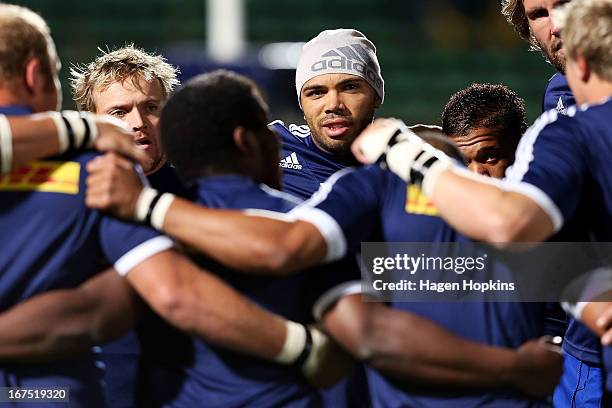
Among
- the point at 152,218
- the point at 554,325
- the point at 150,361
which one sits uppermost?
the point at 152,218

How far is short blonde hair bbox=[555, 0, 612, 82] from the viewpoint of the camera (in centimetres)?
283

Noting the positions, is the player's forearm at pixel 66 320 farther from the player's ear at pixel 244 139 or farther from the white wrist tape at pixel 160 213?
the player's ear at pixel 244 139

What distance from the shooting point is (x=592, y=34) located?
2.84m

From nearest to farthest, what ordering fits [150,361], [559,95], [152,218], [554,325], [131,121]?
[152,218]
[150,361]
[131,121]
[554,325]
[559,95]

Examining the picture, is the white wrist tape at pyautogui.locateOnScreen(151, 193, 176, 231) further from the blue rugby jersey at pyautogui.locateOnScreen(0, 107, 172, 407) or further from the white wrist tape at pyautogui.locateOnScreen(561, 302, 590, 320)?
the white wrist tape at pyautogui.locateOnScreen(561, 302, 590, 320)

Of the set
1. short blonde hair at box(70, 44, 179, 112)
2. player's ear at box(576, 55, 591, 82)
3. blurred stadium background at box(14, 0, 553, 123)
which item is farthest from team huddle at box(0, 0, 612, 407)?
blurred stadium background at box(14, 0, 553, 123)

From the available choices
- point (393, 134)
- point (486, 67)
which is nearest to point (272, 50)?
→ point (486, 67)

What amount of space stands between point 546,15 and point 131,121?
76.3 inches

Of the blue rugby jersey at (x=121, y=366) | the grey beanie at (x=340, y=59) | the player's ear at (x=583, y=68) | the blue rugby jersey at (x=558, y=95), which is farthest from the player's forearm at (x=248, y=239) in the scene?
the blue rugby jersey at (x=558, y=95)

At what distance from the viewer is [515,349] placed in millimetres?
2822

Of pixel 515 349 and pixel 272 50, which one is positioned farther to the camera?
pixel 272 50

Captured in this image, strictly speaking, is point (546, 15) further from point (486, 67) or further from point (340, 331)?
point (486, 67)

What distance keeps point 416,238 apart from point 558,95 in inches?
89.6

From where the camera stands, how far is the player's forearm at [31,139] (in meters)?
2.74
